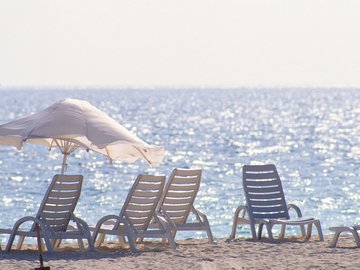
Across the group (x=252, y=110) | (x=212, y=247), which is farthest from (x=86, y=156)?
(x=252, y=110)

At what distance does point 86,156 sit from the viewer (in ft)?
153

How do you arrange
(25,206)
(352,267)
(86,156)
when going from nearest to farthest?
(352,267)
(25,206)
(86,156)

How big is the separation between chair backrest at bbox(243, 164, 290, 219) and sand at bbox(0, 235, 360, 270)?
0.51 meters

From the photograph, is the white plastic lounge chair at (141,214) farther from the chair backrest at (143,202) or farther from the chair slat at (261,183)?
the chair slat at (261,183)

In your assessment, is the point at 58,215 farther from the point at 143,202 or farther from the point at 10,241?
the point at 143,202

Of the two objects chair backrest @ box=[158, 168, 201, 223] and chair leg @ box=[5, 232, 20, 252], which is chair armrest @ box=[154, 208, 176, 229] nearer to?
chair backrest @ box=[158, 168, 201, 223]

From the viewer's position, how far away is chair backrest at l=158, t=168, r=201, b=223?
12469mm

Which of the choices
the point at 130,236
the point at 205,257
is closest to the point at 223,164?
the point at 130,236

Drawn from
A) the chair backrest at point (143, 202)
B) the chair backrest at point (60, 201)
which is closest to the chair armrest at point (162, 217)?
the chair backrest at point (143, 202)

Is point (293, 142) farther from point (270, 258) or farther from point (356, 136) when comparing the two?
point (270, 258)

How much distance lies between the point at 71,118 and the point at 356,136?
47138 millimetres

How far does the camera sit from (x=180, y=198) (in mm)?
12547

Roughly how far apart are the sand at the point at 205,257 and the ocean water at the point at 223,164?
248 inches

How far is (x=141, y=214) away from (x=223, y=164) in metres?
28.3
